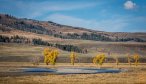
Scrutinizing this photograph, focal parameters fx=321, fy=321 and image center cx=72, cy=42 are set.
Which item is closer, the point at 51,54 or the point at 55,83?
the point at 55,83

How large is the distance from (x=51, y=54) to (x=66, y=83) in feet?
379

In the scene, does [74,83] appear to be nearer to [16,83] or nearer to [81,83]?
[81,83]

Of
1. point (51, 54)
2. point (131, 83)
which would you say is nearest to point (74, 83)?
point (131, 83)

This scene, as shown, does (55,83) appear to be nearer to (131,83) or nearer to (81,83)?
(81,83)

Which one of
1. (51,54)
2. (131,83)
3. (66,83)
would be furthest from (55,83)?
(51,54)

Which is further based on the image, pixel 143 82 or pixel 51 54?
pixel 51 54

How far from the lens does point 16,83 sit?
6738 cm

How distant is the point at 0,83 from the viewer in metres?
66.2

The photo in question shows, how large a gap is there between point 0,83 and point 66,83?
45.5 ft

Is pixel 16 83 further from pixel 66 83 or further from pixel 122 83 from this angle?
pixel 122 83

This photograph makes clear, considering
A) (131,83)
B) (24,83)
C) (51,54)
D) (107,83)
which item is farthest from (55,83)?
(51,54)

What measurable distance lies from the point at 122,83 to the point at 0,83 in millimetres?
25714

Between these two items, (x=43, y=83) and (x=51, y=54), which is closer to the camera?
(x=43, y=83)

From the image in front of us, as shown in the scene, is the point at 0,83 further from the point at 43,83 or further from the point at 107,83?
the point at 107,83
